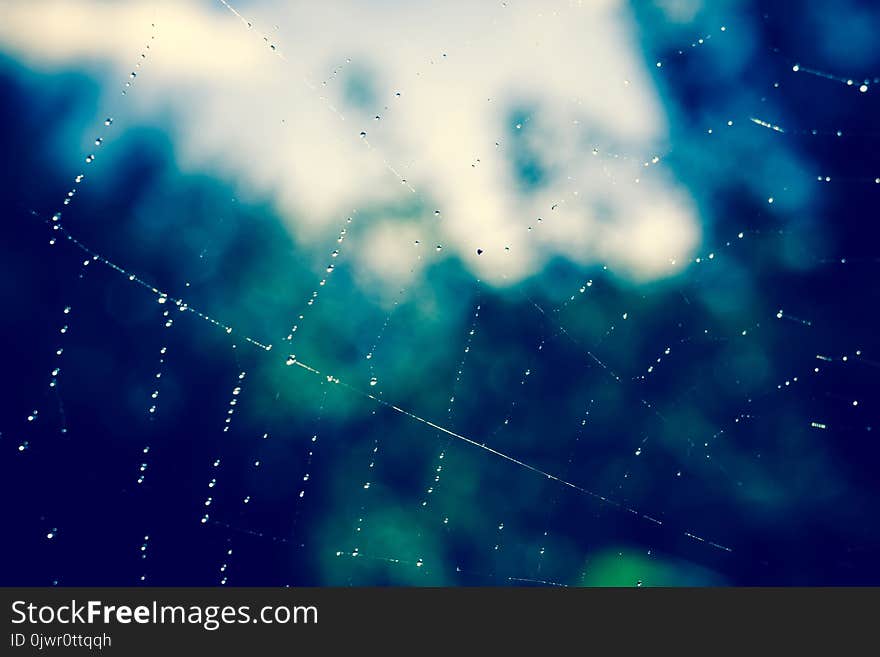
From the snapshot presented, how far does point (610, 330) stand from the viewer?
4.40 metres

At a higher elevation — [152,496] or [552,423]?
[552,423]

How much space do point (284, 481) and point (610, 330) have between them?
289 cm

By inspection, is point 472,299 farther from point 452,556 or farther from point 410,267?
point 410,267

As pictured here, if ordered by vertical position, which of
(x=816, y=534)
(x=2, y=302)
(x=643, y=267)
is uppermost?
(x=2, y=302)

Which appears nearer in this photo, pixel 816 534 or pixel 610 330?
pixel 816 534

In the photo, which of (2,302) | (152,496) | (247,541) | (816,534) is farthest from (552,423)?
(2,302)

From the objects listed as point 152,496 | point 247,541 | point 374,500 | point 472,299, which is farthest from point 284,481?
point 472,299

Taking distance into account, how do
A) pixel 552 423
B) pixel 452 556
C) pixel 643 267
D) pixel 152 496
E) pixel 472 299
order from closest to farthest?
1. pixel 152 496
2. pixel 643 267
3. pixel 552 423
4. pixel 452 556
5. pixel 472 299

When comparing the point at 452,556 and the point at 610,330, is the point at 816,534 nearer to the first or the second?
the point at 610,330

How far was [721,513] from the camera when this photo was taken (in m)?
2.90

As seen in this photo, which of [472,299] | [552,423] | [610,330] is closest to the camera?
[552,423]

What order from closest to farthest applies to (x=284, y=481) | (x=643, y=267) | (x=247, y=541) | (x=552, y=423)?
(x=247, y=541), (x=284, y=481), (x=643, y=267), (x=552, y=423)

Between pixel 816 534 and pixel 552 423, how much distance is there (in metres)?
1.66

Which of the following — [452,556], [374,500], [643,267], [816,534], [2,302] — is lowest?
[816,534]
